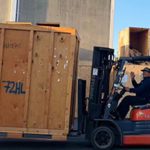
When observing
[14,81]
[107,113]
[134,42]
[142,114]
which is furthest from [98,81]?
[134,42]

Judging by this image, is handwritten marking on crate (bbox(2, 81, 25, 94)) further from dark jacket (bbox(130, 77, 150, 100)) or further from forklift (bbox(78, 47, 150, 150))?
dark jacket (bbox(130, 77, 150, 100))

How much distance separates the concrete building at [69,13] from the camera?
2345cm

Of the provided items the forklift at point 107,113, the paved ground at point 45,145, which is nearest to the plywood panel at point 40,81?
the paved ground at point 45,145

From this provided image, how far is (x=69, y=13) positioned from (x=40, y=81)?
Answer: 45.1 feet

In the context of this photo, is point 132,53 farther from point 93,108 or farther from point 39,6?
point 39,6

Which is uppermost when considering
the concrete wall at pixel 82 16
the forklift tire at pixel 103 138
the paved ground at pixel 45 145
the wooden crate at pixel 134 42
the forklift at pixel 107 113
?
the concrete wall at pixel 82 16

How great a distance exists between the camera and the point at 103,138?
10.2 meters

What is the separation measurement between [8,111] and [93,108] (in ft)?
6.28

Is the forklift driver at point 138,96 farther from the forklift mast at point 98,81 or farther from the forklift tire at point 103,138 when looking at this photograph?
the forklift tire at point 103,138

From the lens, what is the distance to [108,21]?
24250 millimetres

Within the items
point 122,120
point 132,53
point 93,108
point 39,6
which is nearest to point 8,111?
point 93,108

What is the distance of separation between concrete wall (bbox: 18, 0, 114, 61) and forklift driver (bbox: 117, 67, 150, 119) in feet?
41.4

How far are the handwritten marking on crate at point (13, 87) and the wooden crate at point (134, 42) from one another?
6.42m

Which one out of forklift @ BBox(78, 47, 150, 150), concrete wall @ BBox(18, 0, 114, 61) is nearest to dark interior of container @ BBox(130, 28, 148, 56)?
concrete wall @ BBox(18, 0, 114, 61)
